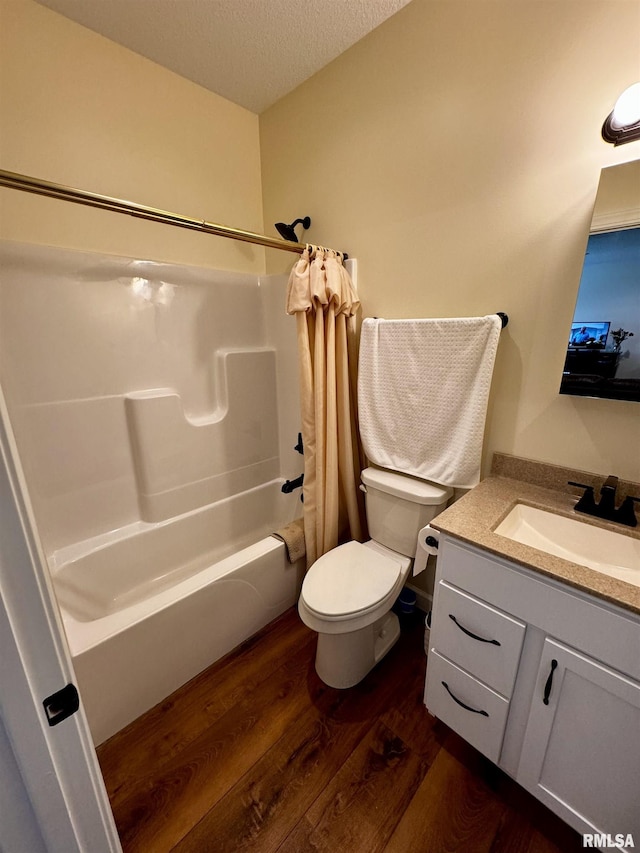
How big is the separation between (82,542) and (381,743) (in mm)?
1536

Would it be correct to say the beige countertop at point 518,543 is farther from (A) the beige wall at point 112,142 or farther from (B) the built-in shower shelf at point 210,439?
(A) the beige wall at point 112,142

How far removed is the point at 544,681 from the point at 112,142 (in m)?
2.56

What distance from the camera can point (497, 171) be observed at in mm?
1207

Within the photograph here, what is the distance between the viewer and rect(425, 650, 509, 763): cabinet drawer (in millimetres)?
1017

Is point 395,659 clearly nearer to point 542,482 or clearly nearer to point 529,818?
point 529,818

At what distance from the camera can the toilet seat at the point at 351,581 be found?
1223 mm

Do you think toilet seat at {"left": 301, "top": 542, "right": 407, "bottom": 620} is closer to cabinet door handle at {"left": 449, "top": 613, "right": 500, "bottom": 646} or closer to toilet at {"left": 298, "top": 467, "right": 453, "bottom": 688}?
toilet at {"left": 298, "top": 467, "right": 453, "bottom": 688}

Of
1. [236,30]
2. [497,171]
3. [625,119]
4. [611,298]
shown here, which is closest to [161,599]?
[611,298]

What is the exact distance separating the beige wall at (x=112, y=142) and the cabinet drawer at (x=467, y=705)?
7.20 feet

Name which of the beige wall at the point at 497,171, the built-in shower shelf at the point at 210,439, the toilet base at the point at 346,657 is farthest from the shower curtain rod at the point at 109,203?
the toilet base at the point at 346,657

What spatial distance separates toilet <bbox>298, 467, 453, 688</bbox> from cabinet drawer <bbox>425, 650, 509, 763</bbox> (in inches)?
10.2

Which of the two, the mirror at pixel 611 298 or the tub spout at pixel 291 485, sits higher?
the mirror at pixel 611 298

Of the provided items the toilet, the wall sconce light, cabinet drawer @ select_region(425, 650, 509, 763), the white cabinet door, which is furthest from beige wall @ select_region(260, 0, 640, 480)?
cabinet drawer @ select_region(425, 650, 509, 763)

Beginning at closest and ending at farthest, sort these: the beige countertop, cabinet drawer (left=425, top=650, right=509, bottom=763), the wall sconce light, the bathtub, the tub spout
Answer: the beige countertop, the wall sconce light, cabinet drawer (left=425, top=650, right=509, bottom=763), the bathtub, the tub spout
